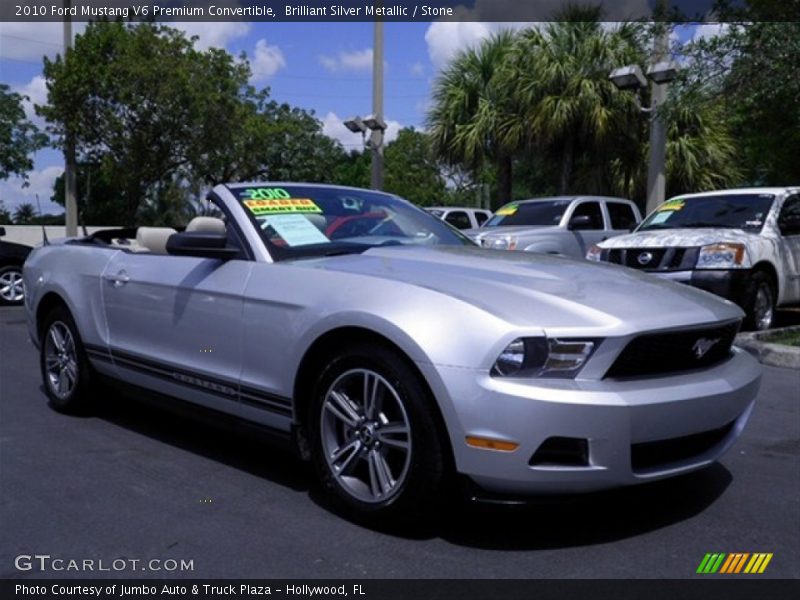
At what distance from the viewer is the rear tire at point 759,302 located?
28.3ft

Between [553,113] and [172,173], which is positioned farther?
[172,173]

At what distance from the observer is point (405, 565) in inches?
127

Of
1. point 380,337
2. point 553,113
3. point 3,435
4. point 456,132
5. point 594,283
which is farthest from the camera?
point 456,132

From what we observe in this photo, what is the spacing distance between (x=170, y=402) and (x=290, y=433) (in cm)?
108

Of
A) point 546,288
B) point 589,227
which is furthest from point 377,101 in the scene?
point 546,288

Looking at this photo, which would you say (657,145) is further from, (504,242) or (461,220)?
(461,220)

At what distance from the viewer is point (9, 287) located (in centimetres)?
1296

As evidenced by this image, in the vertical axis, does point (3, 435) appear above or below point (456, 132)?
below

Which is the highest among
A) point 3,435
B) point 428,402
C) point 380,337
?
point 380,337

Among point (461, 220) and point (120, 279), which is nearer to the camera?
point (120, 279)

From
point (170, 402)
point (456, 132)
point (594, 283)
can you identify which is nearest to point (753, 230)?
point (594, 283)

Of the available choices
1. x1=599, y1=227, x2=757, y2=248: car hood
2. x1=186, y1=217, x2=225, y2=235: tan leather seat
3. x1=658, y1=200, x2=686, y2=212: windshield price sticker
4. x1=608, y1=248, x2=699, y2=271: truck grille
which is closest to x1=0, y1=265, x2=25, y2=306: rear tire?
x1=599, y1=227, x2=757, y2=248: car hood

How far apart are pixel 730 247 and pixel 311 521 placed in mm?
6272
